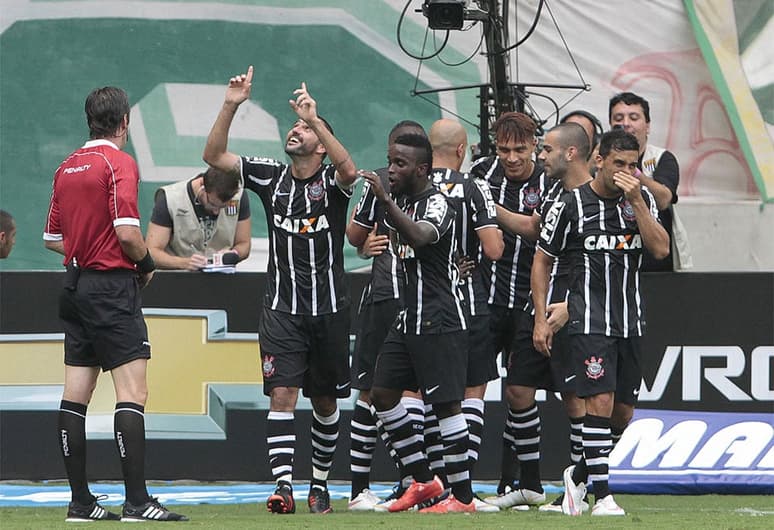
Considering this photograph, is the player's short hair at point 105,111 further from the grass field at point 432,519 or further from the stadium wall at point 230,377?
the stadium wall at point 230,377

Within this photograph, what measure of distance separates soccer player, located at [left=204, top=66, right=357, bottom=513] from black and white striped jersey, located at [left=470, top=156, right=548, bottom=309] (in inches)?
42.7

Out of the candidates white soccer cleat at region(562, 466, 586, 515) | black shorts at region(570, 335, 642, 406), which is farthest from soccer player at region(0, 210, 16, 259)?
white soccer cleat at region(562, 466, 586, 515)

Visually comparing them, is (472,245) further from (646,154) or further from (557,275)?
(646,154)

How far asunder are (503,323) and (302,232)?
148cm

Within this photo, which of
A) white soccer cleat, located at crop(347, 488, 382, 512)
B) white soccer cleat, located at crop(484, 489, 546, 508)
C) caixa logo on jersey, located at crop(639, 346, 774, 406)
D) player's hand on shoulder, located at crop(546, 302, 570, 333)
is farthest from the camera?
caixa logo on jersey, located at crop(639, 346, 774, 406)

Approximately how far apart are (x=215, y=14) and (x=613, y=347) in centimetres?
626

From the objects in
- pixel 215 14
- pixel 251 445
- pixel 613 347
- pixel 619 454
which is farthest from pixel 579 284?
pixel 215 14

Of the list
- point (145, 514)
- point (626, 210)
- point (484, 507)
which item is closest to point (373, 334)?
point (484, 507)

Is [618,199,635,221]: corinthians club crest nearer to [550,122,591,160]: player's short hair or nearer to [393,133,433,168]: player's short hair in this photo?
[550,122,591,160]: player's short hair

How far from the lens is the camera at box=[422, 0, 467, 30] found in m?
9.75

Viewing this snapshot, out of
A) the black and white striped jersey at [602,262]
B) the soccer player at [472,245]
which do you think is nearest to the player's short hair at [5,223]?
the soccer player at [472,245]

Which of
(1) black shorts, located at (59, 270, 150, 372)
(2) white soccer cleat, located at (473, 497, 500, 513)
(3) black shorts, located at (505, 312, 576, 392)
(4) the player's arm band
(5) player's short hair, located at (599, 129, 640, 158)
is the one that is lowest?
(2) white soccer cleat, located at (473, 497, 500, 513)

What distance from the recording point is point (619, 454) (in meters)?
8.70

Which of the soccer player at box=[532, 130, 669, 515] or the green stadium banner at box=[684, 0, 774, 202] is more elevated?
the green stadium banner at box=[684, 0, 774, 202]
